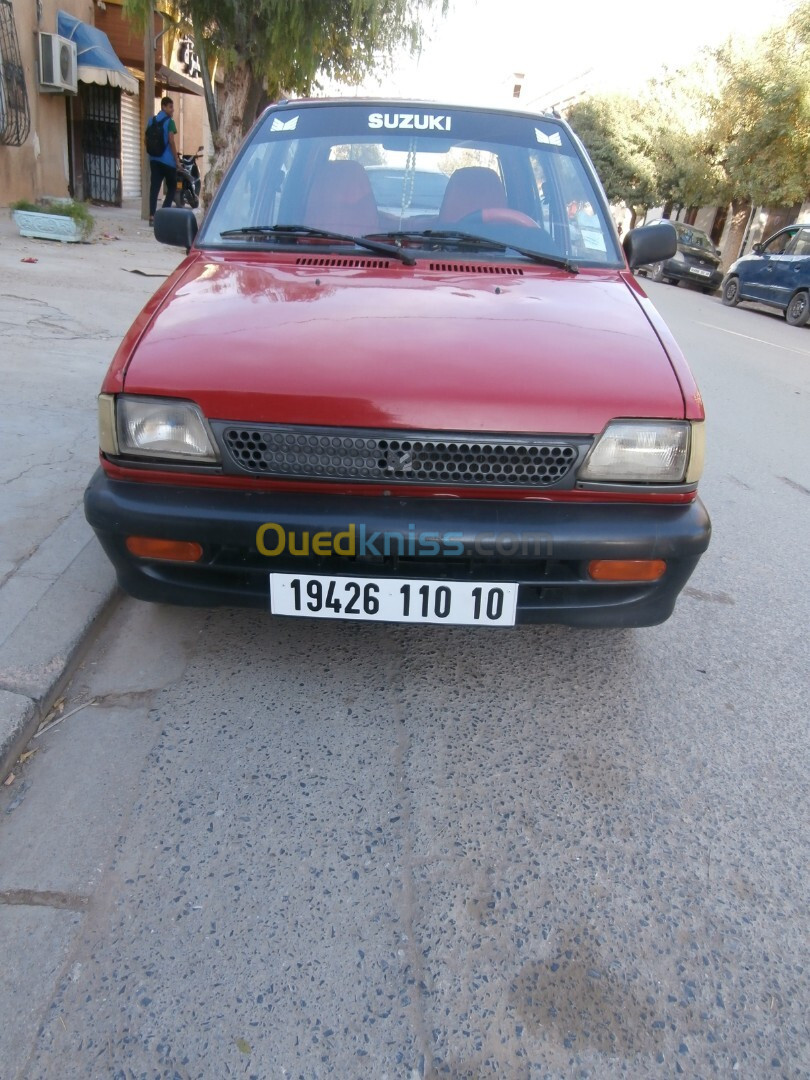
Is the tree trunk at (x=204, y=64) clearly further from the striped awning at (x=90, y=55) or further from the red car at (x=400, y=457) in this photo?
the red car at (x=400, y=457)

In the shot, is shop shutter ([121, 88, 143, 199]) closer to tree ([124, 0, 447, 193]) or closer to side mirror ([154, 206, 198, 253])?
tree ([124, 0, 447, 193])

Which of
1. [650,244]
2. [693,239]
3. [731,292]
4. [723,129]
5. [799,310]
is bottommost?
[731,292]

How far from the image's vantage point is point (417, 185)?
130 inches

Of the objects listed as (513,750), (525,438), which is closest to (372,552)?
(525,438)

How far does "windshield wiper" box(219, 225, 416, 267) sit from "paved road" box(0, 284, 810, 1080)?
133 centimetres

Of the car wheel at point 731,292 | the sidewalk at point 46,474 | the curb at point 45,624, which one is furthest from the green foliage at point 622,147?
the curb at point 45,624

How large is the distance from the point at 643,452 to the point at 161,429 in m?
1.30

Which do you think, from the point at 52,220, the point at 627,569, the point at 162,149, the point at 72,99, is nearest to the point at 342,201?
the point at 627,569

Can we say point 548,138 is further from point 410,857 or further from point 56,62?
→ point 56,62

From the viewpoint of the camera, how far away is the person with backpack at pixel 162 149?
538 inches

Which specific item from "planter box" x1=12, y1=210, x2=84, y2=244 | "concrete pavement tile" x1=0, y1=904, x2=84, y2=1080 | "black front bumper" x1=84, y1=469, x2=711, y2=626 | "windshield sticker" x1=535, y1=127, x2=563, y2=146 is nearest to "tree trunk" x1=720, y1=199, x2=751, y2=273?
"planter box" x1=12, y1=210, x2=84, y2=244

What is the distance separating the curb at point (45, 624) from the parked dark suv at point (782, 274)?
47.6 feet

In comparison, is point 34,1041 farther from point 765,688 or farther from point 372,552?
point 765,688

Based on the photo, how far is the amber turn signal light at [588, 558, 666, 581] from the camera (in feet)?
7.39
